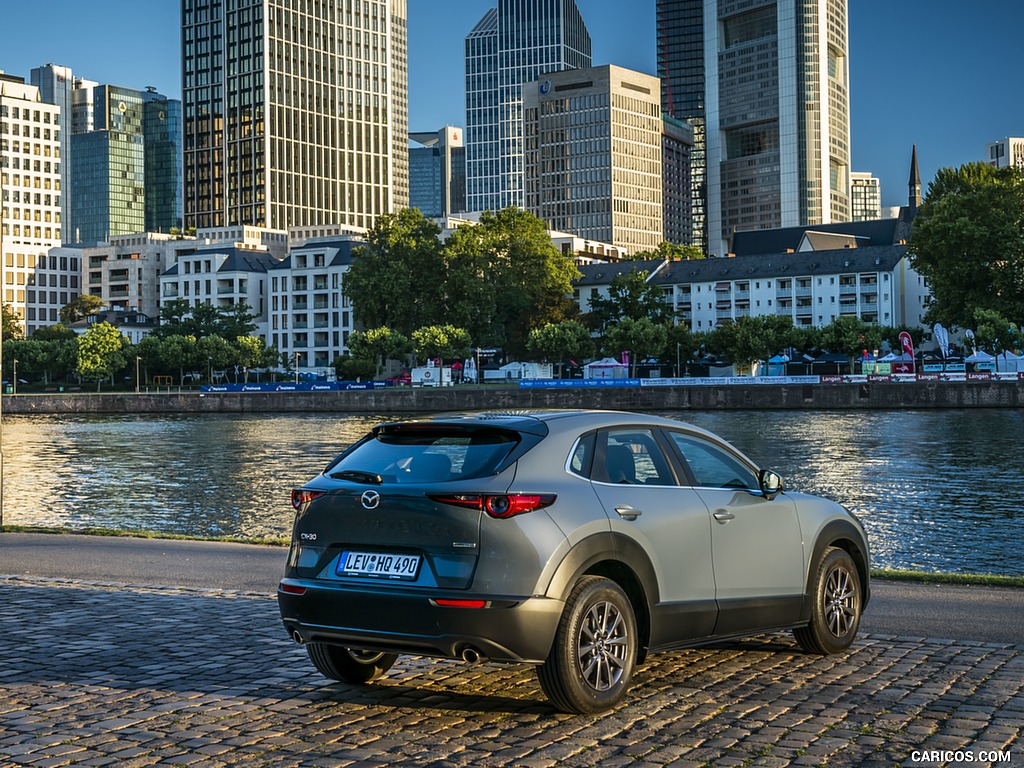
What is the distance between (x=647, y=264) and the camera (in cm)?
15775

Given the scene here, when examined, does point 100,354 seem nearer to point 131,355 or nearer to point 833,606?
point 131,355

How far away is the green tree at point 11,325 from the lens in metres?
174

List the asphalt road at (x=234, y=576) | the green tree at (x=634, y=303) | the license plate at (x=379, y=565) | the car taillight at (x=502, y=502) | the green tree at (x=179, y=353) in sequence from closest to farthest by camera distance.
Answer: the car taillight at (x=502, y=502) → the license plate at (x=379, y=565) → the asphalt road at (x=234, y=576) → the green tree at (x=179, y=353) → the green tree at (x=634, y=303)

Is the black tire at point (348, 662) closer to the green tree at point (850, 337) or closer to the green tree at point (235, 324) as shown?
the green tree at point (850, 337)

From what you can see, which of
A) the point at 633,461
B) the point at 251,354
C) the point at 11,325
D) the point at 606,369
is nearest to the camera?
the point at 633,461

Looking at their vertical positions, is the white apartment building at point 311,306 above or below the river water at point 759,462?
above

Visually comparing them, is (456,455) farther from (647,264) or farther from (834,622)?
(647,264)

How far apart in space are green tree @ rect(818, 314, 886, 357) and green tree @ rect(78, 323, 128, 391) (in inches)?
2879

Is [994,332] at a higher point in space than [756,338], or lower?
lower

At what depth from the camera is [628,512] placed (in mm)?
7371

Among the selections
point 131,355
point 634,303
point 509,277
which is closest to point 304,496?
point 509,277

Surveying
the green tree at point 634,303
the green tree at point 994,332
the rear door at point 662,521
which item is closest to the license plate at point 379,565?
the rear door at point 662,521

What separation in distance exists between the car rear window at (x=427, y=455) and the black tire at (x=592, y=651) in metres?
0.91

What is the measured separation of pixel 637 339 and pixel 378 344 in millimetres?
25526
